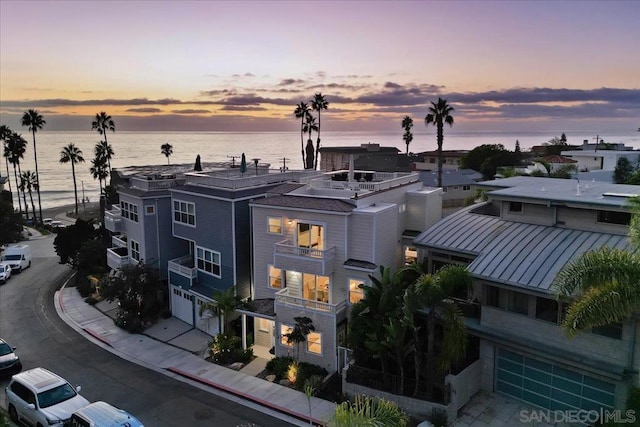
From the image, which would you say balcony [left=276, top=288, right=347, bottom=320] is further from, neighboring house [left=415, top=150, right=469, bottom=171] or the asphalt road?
neighboring house [left=415, top=150, right=469, bottom=171]

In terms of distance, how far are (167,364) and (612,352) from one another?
1987 centimetres

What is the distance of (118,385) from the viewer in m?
22.3

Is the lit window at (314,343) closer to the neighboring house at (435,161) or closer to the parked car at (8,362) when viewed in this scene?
the parked car at (8,362)

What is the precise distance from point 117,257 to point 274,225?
1500 centimetres


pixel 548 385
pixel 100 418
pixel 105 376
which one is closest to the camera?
pixel 100 418

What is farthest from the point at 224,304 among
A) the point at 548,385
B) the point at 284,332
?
the point at 548,385

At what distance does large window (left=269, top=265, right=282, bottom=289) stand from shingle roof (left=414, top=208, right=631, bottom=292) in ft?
25.0

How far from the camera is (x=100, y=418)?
53.6ft

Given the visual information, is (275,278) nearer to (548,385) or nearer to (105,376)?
(105,376)

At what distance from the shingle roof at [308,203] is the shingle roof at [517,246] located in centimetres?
426

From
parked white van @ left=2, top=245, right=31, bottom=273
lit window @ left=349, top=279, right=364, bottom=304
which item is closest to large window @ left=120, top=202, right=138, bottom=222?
parked white van @ left=2, top=245, right=31, bottom=273

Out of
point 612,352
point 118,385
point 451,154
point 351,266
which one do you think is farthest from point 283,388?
point 451,154

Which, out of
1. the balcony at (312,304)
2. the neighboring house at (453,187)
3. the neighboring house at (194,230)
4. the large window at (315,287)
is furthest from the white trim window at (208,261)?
the neighboring house at (453,187)

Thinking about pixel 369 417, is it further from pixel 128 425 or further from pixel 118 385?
pixel 118 385
